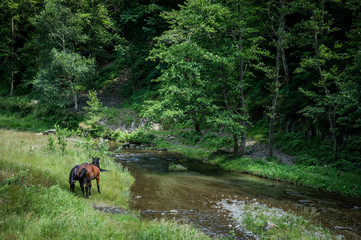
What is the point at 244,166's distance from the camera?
1542cm

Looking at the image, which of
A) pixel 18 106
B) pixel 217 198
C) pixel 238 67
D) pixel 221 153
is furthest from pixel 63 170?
Answer: pixel 18 106

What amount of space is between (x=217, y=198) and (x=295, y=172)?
21.1 ft

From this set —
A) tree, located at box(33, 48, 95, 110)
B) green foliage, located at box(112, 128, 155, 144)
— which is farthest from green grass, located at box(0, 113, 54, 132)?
green foliage, located at box(112, 128, 155, 144)

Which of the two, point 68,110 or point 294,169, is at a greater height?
point 68,110

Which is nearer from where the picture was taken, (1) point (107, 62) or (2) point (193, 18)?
(2) point (193, 18)

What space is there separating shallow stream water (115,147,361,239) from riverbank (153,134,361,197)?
22.6 inches

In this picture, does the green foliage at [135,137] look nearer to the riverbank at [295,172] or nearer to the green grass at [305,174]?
the riverbank at [295,172]

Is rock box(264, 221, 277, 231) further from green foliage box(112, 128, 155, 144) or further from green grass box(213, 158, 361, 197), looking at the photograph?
green foliage box(112, 128, 155, 144)

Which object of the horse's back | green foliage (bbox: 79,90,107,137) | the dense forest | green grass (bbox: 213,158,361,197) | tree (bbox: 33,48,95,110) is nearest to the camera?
the horse's back

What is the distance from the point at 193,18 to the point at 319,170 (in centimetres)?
→ 1197

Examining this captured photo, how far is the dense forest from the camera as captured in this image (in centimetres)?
1430

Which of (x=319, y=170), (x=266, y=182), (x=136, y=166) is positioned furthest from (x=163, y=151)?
(x=319, y=170)

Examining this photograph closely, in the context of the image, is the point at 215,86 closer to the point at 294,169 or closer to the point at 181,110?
the point at 181,110

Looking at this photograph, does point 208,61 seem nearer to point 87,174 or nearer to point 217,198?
point 217,198
